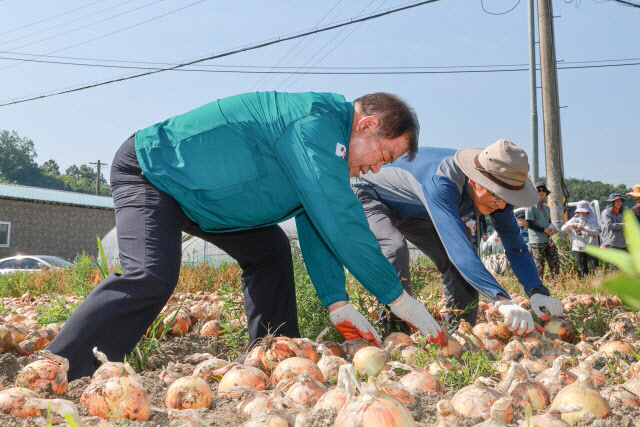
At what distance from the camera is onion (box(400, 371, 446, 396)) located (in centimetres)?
189

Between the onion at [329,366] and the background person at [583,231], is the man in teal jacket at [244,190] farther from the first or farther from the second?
the background person at [583,231]

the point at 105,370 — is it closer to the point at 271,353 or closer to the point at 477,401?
the point at 271,353

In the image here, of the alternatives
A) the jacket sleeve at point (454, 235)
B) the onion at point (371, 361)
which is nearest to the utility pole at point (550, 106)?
the jacket sleeve at point (454, 235)

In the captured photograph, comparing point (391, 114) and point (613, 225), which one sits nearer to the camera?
point (391, 114)

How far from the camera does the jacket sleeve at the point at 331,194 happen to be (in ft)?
7.34

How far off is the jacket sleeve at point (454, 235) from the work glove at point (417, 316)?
1.62 feet

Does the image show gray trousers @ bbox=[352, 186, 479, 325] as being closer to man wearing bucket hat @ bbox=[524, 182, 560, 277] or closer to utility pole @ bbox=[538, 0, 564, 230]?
man wearing bucket hat @ bbox=[524, 182, 560, 277]

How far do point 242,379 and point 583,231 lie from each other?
8.46m

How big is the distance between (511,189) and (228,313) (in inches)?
74.4

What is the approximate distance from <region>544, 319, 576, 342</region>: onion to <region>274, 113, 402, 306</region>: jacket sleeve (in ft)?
5.16

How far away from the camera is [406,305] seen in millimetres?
2490

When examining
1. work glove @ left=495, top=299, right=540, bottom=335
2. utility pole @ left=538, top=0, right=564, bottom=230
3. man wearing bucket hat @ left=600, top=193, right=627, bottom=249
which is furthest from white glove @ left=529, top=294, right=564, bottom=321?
utility pole @ left=538, top=0, right=564, bottom=230

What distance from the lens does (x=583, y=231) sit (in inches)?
359

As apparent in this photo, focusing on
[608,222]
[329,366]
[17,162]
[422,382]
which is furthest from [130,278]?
[17,162]
